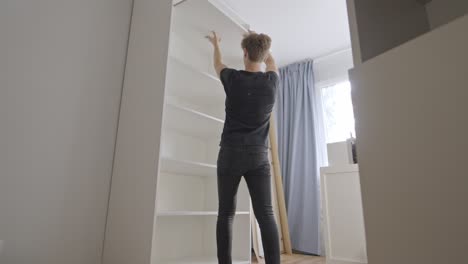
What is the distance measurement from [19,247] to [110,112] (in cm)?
84

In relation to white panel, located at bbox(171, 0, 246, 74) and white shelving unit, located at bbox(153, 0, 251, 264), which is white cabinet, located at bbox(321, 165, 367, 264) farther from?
white panel, located at bbox(171, 0, 246, 74)

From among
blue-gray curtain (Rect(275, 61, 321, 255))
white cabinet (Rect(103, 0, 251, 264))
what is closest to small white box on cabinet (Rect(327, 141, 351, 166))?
blue-gray curtain (Rect(275, 61, 321, 255))

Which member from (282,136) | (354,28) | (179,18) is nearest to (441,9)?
(354,28)

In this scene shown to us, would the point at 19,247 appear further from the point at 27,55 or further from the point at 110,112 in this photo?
the point at 27,55

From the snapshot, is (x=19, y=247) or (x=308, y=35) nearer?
(x=19, y=247)

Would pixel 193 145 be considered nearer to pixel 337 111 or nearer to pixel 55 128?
pixel 55 128

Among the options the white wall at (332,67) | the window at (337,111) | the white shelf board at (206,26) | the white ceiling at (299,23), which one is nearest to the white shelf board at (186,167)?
the white shelf board at (206,26)

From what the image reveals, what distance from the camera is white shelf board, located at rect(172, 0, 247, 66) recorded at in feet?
6.11

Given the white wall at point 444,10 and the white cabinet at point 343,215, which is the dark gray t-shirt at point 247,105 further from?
the white cabinet at point 343,215

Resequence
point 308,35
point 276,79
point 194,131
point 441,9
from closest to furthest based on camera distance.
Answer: point 441,9 < point 276,79 < point 194,131 < point 308,35

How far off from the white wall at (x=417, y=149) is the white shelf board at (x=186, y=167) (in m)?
1.19

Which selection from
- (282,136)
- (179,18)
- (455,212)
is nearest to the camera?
(455,212)

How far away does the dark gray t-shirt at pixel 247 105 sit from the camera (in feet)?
4.21

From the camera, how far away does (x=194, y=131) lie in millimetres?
2066
